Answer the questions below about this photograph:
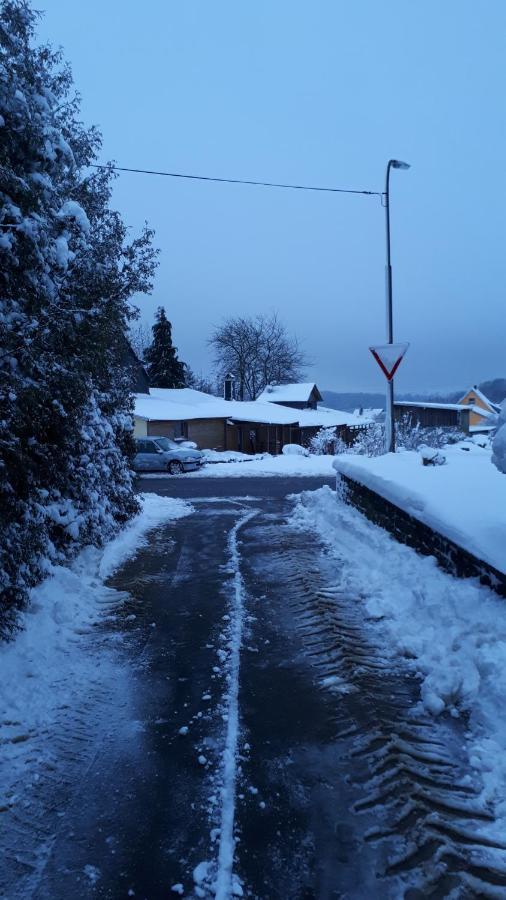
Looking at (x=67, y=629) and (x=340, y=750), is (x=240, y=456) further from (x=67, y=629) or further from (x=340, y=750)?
(x=340, y=750)

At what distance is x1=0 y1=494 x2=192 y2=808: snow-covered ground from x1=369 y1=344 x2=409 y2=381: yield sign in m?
6.51

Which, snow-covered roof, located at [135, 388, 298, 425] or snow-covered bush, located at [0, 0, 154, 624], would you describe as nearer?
snow-covered bush, located at [0, 0, 154, 624]

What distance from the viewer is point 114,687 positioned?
4199 mm

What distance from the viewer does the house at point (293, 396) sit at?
48125 millimetres

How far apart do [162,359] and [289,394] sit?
1210 cm

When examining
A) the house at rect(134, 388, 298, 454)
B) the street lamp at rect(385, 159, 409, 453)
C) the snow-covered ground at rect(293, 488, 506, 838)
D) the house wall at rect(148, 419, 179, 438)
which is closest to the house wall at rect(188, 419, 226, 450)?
the house at rect(134, 388, 298, 454)

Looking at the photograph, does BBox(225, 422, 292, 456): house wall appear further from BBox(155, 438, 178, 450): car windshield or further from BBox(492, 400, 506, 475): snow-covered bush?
BBox(492, 400, 506, 475): snow-covered bush

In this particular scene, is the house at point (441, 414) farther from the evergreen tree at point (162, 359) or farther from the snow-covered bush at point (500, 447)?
the snow-covered bush at point (500, 447)

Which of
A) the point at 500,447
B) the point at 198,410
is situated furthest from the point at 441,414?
the point at 500,447

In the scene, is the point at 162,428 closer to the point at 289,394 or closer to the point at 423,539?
the point at 289,394

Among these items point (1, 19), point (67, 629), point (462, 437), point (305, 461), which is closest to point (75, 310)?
point (1, 19)

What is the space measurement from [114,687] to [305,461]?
2177cm

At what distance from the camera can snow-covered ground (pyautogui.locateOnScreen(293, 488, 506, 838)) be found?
10.9 feet

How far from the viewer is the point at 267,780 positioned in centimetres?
303
